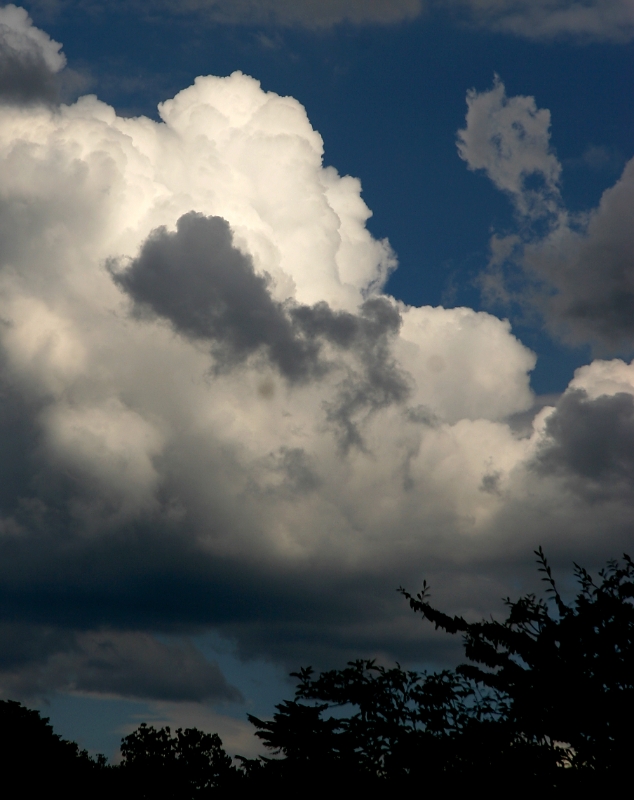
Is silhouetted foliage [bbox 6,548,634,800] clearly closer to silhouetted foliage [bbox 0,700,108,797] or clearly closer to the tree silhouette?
the tree silhouette

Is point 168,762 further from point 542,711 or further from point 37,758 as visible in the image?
point 542,711

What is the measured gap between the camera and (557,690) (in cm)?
1769

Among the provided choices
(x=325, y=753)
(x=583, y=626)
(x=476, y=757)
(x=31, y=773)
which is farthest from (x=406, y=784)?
(x=31, y=773)

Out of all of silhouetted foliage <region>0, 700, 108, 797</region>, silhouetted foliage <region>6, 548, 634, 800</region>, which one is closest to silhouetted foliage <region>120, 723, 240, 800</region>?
silhouetted foliage <region>0, 700, 108, 797</region>

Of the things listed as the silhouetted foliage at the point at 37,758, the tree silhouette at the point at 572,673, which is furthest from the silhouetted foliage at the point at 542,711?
the silhouetted foliage at the point at 37,758

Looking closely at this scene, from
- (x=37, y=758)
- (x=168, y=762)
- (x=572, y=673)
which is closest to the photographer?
(x=572, y=673)

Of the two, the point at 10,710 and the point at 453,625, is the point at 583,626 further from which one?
the point at 10,710

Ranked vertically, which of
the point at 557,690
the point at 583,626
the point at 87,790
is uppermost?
the point at 583,626

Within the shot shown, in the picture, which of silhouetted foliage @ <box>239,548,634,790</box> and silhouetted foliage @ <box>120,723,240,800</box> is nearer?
silhouetted foliage @ <box>239,548,634,790</box>

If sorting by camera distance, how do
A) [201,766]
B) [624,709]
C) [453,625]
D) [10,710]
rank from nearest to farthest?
1. [624,709]
2. [453,625]
3. [10,710]
4. [201,766]

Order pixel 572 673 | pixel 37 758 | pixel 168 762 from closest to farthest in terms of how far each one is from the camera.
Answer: pixel 572 673 → pixel 37 758 → pixel 168 762

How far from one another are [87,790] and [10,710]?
9.55m

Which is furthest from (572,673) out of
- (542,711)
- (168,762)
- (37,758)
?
(168,762)

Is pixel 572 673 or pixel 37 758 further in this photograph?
pixel 37 758
